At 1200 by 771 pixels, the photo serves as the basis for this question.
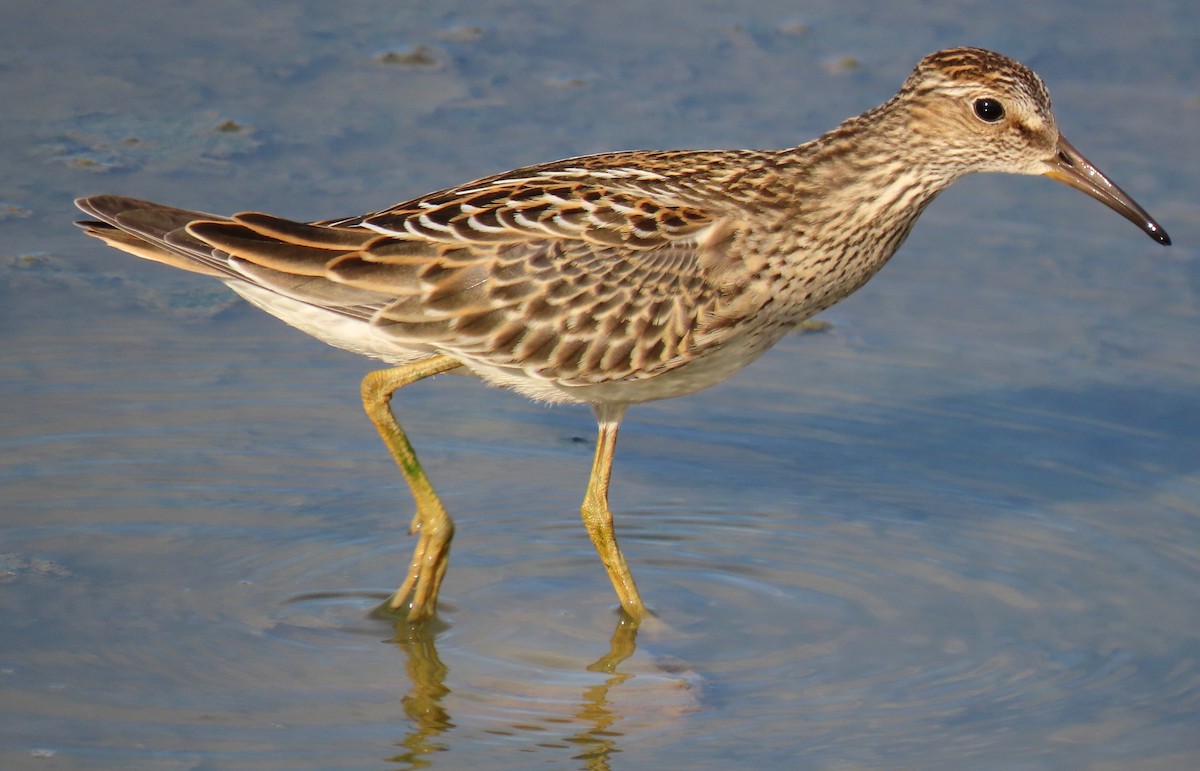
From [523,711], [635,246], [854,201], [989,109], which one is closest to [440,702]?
[523,711]

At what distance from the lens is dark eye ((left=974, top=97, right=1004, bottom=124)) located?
7.57 metres

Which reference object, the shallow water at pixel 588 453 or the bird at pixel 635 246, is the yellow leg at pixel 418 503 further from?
the bird at pixel 635 246

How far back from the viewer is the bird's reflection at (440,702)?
6.94 meters

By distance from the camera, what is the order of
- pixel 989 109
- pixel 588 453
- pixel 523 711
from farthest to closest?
pixel 588 453 → pixel 989 109 → pixel 523 711

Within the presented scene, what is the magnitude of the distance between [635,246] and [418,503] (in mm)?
1456

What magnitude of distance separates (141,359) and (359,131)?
7.70 ft

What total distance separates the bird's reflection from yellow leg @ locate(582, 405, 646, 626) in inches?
3.3

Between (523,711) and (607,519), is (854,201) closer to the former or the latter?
(607,519)

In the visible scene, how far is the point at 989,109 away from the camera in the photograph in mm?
7578

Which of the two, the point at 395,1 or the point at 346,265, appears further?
the point at 395,1

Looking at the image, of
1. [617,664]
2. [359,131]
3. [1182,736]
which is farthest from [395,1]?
[1182,736]

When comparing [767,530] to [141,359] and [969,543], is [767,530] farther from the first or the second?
[141,359]

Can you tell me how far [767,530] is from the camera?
8.78 m

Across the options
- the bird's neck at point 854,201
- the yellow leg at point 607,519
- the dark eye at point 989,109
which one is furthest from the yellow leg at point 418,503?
the dark eye at point 989,109
